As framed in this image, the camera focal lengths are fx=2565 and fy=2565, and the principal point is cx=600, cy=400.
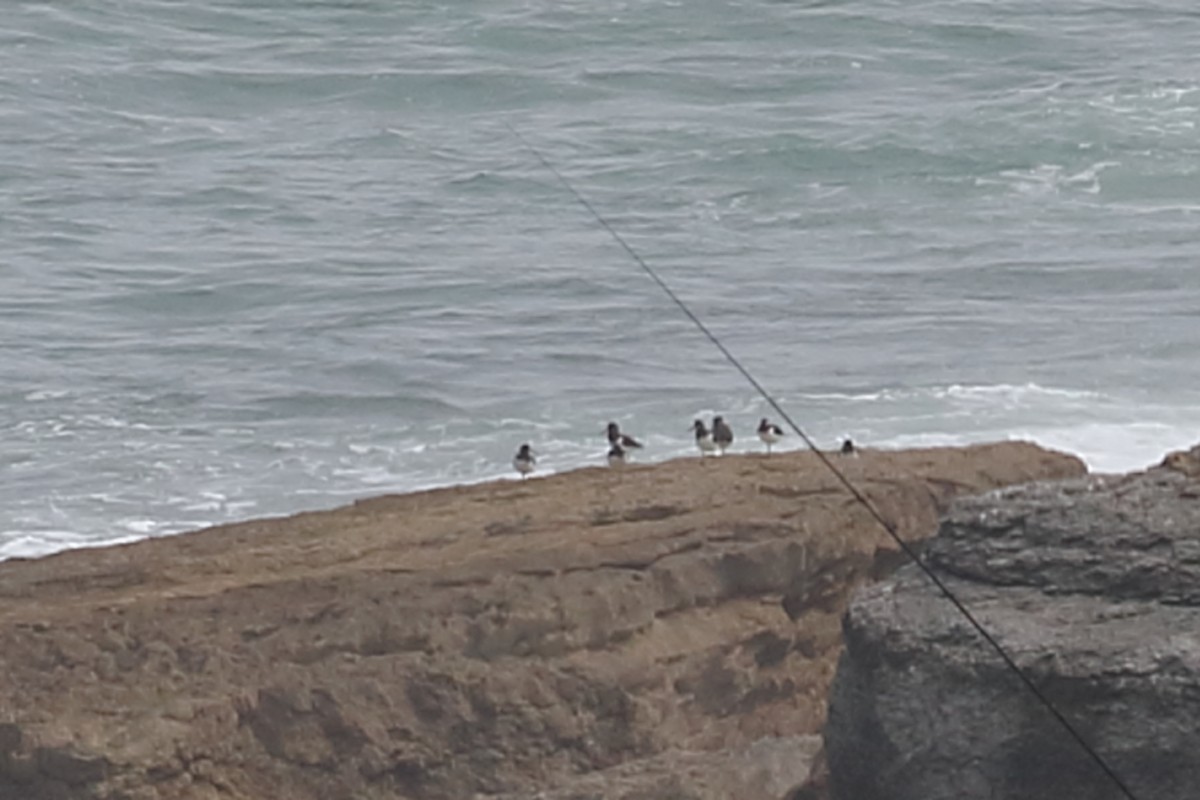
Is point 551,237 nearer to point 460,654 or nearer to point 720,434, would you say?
point 720,434

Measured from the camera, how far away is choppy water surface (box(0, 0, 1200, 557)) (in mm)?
14297

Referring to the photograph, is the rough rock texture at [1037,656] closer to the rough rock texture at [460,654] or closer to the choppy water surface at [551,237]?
the rough rock texture at [460,654]

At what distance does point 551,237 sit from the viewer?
67.1ft

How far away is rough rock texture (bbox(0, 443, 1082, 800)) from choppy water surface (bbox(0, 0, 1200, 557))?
5.40m

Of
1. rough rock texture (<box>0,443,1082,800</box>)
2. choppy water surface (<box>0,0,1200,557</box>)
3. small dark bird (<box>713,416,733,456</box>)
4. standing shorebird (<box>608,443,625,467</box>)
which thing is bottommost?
rough rock texture (<box>0,443,1082,800</box>)

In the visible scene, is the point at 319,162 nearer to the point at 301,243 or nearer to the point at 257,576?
the point at 301,243

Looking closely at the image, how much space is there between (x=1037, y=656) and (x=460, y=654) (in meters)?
1.94

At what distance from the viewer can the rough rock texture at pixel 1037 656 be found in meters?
4.60

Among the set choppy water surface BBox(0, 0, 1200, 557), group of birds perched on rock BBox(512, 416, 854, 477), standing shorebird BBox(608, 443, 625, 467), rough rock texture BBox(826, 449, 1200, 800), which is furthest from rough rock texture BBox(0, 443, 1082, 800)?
choppy water surface BBox(0, 0, 1200, 557)

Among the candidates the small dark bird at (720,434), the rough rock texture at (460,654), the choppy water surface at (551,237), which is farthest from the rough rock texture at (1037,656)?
the choppy water surface at (551,237)

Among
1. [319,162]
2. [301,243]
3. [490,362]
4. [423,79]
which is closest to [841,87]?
[423,79]

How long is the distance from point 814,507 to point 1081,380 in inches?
333

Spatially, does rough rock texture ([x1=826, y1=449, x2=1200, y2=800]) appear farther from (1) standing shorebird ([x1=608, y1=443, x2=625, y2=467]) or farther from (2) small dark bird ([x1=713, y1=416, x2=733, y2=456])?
(2) small dark bird ([x1=713, y1=416, x2=733, y2=456])

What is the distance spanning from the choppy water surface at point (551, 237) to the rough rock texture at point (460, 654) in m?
5.40
